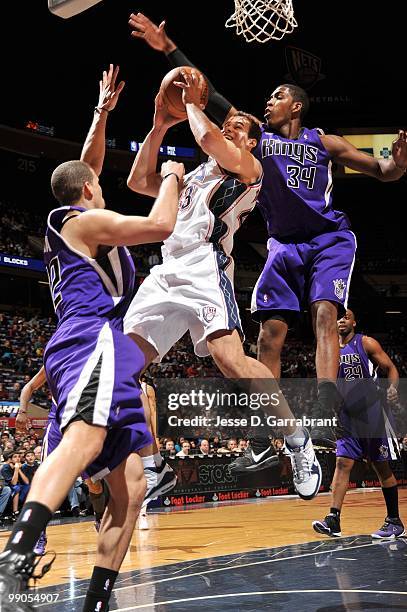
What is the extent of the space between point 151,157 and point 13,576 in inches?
120

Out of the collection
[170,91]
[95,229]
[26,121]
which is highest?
[26,121]

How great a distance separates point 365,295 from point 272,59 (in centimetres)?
986

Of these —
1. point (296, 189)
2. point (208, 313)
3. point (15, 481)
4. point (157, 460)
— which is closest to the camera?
point (208, 313)

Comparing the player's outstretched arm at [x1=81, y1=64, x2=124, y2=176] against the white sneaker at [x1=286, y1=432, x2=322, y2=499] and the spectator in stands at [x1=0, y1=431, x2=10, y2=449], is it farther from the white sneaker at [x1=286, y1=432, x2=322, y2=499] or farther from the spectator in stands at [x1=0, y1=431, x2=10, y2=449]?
the spectator in stands at [x1=0, y1=431, x2=10, y2=449]

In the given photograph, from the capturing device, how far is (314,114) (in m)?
32.2

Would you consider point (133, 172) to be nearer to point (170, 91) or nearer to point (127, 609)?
point (170, 91)

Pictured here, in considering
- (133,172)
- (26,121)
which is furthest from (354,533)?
(26,121)

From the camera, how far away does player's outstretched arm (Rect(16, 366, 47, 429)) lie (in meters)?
6.87

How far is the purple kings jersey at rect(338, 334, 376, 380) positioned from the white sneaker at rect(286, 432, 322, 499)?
3.95 metres

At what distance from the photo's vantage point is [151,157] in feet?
17.3

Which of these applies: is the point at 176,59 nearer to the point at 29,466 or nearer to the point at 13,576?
the point at 13,576

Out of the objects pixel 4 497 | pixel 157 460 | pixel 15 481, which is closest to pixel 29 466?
pixel 15 481

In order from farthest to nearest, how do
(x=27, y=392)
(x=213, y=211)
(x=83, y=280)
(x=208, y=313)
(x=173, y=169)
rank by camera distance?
(x=27, y=392), (x=213, y=211), (x=208, y=313), (x=173, y=169), (x=83, y=280)

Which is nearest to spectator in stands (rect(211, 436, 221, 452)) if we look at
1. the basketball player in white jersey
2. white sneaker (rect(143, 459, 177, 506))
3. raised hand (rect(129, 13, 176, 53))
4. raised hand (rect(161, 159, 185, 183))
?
white sneaker (rect(143, 459, 177, 506))
